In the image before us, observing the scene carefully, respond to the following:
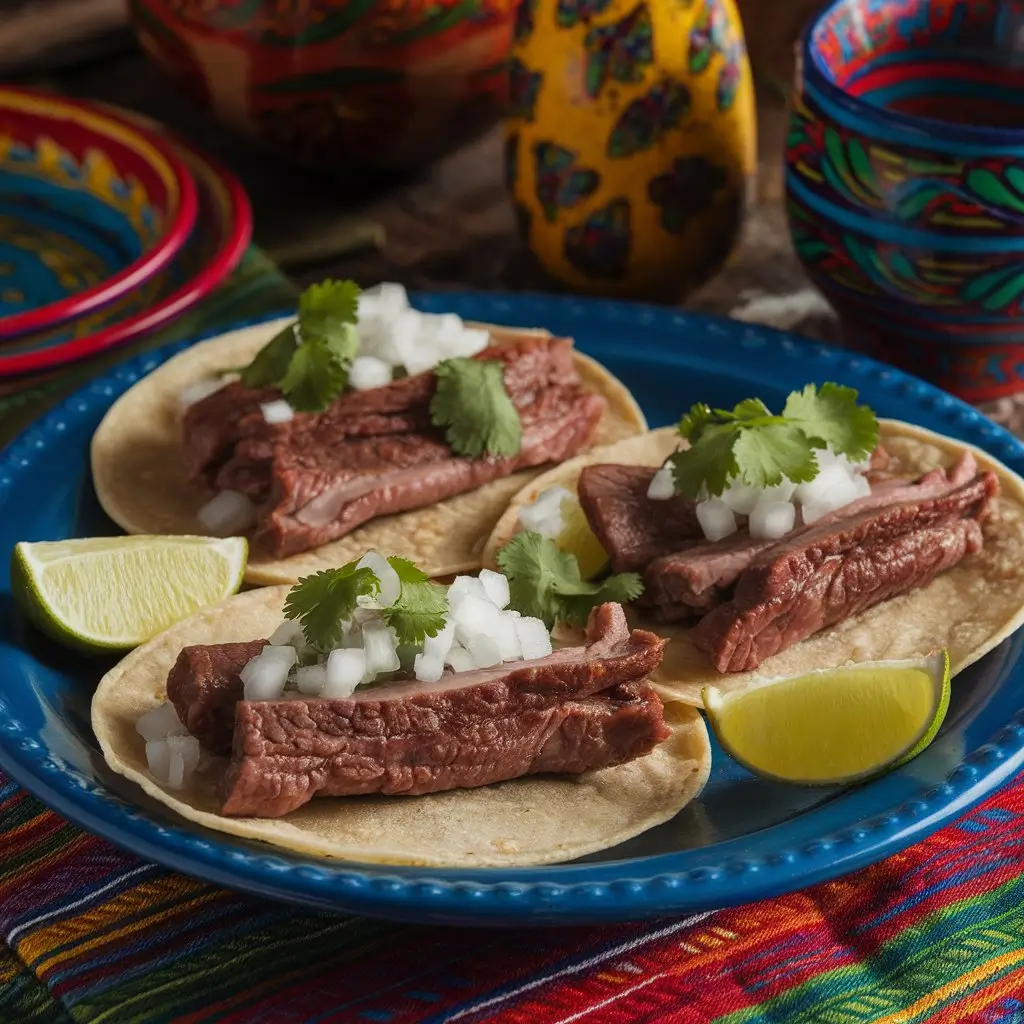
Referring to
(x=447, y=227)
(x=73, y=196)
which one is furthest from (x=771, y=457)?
(x=73, y=196)

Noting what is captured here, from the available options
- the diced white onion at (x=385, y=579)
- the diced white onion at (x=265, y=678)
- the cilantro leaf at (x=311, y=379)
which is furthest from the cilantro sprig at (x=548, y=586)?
the cilantro leaf at (x=311, y=379)

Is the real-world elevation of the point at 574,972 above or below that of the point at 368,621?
below

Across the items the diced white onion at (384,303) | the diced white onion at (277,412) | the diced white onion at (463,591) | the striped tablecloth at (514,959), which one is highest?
the diced white onion at (384,303)

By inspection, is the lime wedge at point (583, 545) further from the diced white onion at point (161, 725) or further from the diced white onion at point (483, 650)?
the diced white onion at point (161, 725)

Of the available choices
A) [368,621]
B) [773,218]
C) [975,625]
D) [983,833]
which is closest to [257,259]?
[773,218]

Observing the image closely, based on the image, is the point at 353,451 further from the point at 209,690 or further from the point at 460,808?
the point at 460,808

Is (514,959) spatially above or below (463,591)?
below

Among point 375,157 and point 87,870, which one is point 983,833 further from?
point 375,157
